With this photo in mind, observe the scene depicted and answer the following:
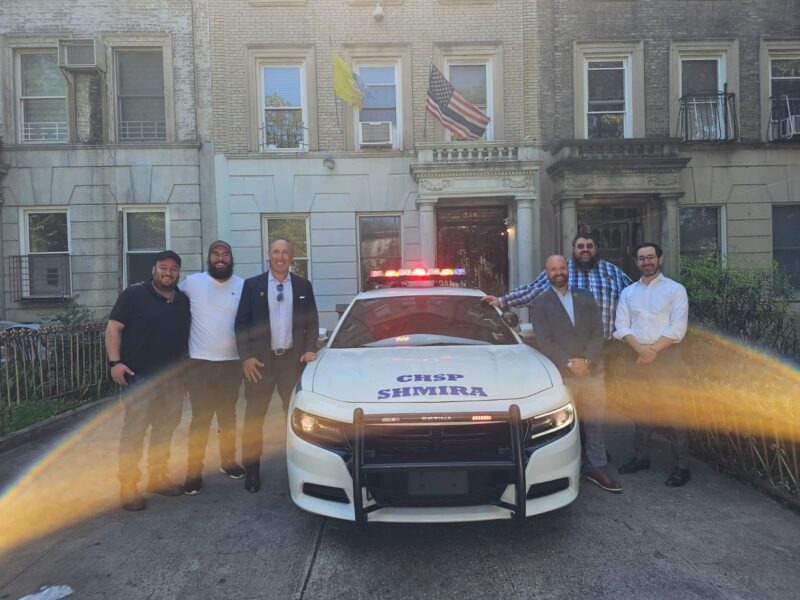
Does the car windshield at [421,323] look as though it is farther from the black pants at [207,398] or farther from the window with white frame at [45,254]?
the window with white frame at [45,254]

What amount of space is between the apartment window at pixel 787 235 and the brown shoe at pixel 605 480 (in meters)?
11.6

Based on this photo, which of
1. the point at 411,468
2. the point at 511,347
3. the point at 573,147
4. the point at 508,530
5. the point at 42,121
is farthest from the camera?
the point at 42,121

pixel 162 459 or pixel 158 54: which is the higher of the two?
pixel 158 54

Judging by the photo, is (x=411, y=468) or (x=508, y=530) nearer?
(x=411, y=468)

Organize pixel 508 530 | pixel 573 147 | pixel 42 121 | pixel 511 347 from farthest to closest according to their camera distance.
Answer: pixel 42 121
pixel 573 147
pixel 511 347
pixel 508 530

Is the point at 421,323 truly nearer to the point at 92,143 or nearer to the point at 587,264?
the point at 587,264

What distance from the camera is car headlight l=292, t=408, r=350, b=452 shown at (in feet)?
9.73

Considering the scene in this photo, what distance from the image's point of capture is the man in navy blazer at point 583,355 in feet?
13.0

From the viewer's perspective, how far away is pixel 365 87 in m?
11.5

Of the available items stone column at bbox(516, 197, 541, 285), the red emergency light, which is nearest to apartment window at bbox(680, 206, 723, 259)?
stone column at bbox(516, 197, 541, 285)

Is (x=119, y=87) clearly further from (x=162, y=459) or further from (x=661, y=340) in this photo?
(x=661, y=340)

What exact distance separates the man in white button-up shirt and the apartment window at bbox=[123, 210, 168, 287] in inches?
431

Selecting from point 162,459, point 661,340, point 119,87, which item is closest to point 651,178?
point 661,340

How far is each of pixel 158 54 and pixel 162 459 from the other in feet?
36.5
